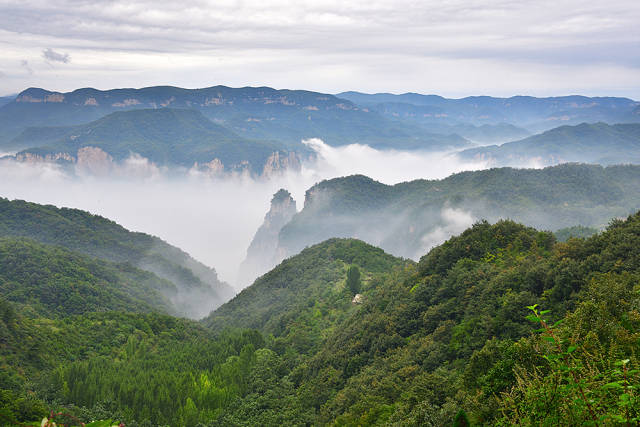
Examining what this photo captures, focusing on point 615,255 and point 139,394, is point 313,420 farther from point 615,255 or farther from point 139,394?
point 615,255

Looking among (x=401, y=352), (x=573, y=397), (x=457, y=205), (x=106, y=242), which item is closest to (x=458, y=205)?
(x=457, y=205)

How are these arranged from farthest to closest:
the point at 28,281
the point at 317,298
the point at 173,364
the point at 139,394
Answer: the point at 28,281 < the point at 317,298 < the point at 173,364 < the point at 139,394

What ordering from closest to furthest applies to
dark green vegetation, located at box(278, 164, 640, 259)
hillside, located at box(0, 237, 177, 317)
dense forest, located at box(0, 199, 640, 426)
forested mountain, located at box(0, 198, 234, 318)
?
dense forest, located at box(0, 199, 640, 426) < hillside, located at box(0, 237, 177, 317) < forested mountain, located at box(0, 198, 234, 318) < dark green vegetation, located at box(278, 164, 640, 259)

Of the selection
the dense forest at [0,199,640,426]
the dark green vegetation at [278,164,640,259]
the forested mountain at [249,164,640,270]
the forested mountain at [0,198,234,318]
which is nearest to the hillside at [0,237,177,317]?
the dense forest at [0,199,640,426]

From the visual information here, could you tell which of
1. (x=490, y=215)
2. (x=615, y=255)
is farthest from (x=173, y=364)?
(x=490, y=215)

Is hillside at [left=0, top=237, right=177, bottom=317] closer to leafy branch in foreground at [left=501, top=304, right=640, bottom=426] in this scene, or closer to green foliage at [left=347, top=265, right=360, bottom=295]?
green foliage at [left=347, top=265, right=360, bottom=295]

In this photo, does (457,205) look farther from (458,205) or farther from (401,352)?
(401,352)

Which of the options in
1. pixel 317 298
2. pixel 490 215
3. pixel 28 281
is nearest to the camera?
pixel 317 298

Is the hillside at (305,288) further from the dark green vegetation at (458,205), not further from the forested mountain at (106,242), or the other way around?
the dark green vegetation at (458,205)
